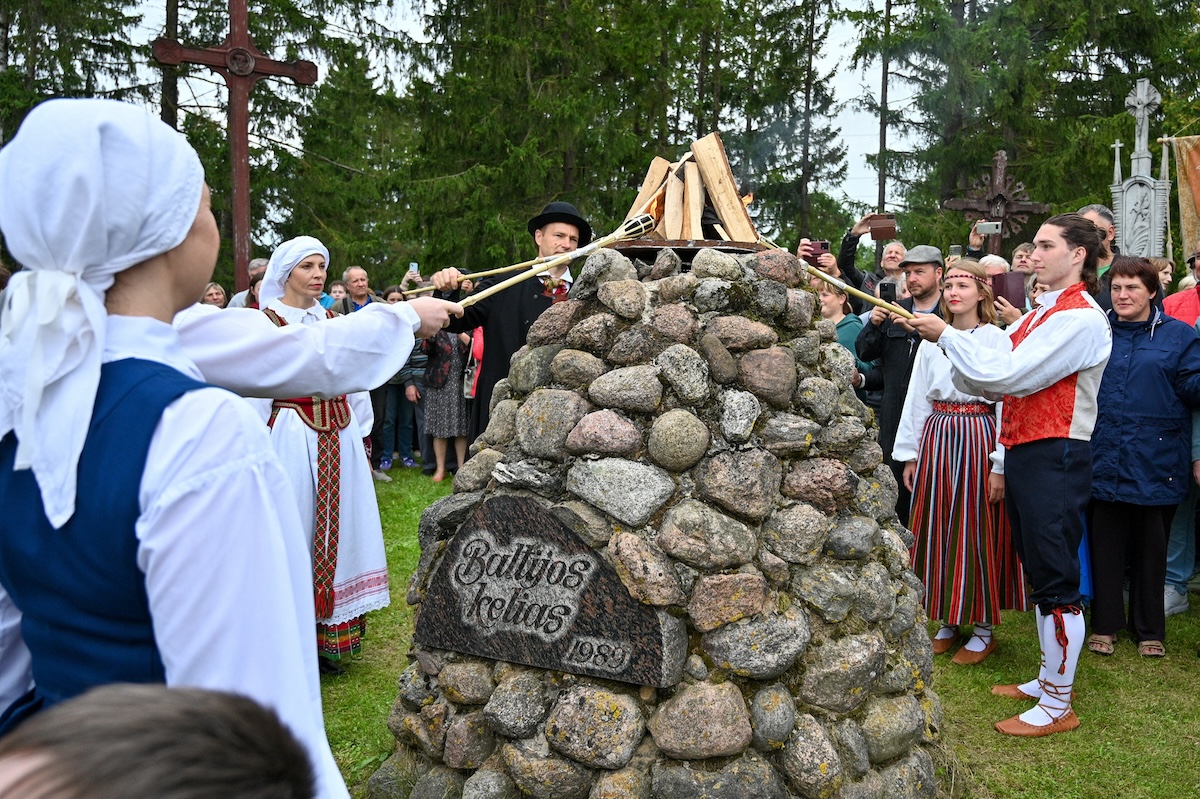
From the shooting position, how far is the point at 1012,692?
4.43 m

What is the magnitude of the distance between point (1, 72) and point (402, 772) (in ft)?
45.8

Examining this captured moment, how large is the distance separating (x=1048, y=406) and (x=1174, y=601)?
104 inches

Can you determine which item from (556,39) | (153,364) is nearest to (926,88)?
(556,39)

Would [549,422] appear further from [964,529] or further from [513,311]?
[964,529]

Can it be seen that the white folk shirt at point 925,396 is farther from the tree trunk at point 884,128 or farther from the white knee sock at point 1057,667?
the tree trunk at point 884,128

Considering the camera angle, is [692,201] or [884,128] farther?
[884,128]

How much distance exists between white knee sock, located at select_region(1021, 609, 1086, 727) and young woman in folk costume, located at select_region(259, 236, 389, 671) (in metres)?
3.07

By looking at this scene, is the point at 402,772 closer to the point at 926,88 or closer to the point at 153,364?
the point at 153,364

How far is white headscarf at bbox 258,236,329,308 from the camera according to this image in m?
4.60

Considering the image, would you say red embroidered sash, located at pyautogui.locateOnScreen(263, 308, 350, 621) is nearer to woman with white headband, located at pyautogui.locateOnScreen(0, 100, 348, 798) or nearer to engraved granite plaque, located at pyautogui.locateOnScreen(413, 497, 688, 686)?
engraved granite plaque, located at pyautogui.locateOnScreen(413, 497, 688, 686)

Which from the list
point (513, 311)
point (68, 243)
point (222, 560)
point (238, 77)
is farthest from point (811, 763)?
point (238, 77)

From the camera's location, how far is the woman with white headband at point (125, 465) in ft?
3.99

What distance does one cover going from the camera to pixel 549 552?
309cm

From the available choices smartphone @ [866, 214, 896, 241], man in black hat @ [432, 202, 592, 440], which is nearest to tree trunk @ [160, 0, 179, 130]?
man in black hat @ [432, 202, 592, 440]
